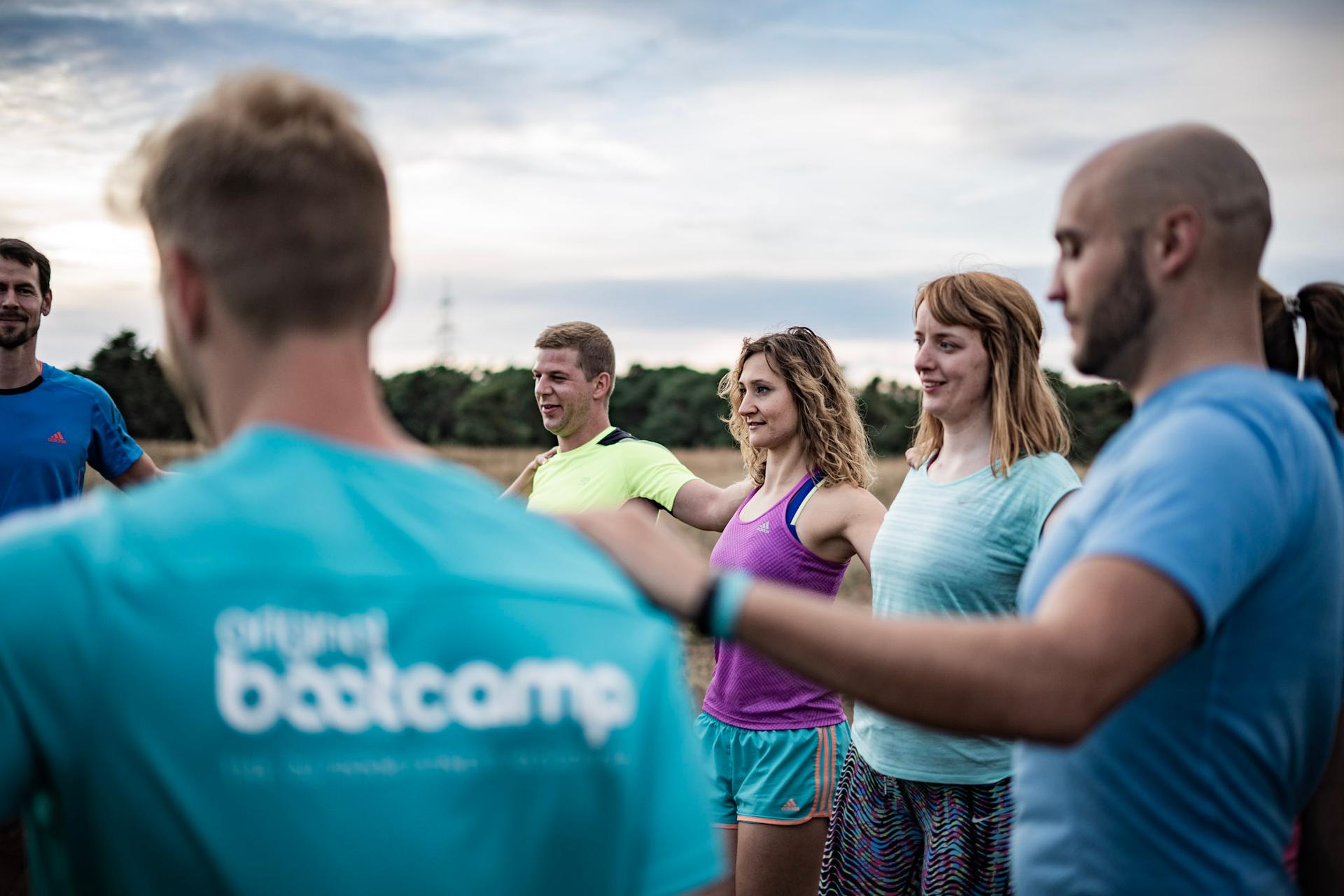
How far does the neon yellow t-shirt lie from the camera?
15.8 feet

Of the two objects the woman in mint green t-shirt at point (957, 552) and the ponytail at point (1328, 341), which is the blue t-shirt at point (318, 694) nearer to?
the ponytail at point (1328, 341)

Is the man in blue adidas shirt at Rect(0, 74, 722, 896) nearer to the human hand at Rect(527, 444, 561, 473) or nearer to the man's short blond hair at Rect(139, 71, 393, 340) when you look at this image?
the man's short blond hair at Rect(139, 71, 393, 340)

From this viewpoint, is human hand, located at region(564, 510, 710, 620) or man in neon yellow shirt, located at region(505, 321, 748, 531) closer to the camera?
human hand, located at region(564, 510, 710, 620)

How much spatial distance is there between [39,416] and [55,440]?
0.41 feet

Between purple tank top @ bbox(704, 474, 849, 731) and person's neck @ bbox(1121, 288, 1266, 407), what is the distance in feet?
7.96

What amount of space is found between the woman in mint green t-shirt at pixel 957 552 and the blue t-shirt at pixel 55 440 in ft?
11.5

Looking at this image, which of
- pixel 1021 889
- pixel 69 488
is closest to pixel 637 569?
pixel 1021 889

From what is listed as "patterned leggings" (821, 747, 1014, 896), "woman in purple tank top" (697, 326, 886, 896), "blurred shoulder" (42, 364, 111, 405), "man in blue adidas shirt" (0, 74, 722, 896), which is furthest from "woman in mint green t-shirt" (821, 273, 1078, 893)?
"blurred shoulder" (42, 364, 111, 405)

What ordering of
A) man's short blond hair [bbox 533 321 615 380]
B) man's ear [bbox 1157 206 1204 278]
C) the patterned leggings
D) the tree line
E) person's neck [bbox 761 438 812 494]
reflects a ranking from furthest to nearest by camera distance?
the tree line, man's short blond hair [bbox 533 321 615 380], person's neck [bbox 761 438 812 494], the patterned leggings, man's ear [bbox 1157 206 1204 278]

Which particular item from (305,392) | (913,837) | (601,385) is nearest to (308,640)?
(305,392)

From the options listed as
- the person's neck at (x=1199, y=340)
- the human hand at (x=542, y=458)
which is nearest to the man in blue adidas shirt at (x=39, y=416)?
the human hand at (x=542, y=458)

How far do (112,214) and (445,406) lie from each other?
140ft

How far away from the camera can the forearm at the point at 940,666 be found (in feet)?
4.22

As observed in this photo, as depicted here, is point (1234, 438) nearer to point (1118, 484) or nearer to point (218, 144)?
point (1118, 484)
